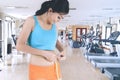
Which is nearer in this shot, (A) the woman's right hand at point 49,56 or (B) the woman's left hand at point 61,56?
(A) the woman's right hand at point 49,56

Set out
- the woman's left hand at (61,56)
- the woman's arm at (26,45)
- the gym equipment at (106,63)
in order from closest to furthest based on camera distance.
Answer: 1. the woman's arm at (26,45)
2. the woman's left hand at (61,56)
3. the gym equipment at (106,63)

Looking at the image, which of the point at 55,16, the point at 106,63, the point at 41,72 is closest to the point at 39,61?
the point at 41,72

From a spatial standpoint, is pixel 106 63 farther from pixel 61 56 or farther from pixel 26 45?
pixel 26 45

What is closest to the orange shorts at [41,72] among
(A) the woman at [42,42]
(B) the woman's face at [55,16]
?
(A) the woman at [42,42]

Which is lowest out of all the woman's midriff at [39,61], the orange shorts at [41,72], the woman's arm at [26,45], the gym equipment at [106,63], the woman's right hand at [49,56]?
the gym equipment at [106,63]

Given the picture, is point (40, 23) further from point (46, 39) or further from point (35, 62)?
point (35, 62)

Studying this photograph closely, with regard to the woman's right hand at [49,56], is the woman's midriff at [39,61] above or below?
below

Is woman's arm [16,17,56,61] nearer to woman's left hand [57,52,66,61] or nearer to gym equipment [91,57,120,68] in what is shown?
woman's left hand [57,52,66,61]

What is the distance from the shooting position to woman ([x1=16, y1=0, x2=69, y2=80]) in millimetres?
1113

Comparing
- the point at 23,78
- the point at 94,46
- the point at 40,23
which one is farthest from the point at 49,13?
the point at 94,46

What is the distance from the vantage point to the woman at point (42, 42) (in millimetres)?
1113

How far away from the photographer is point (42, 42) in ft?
3.79

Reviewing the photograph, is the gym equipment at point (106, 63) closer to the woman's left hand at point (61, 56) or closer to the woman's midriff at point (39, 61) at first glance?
the woman's left hand at point (61, 56)

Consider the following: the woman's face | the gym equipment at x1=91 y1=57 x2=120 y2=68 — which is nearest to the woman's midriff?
the woman's face
